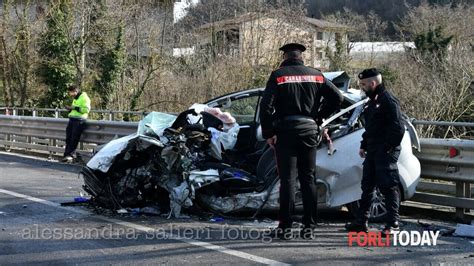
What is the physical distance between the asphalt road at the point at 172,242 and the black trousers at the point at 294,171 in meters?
0.28

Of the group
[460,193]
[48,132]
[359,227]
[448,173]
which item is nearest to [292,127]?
[359,227]

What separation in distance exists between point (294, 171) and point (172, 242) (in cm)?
137

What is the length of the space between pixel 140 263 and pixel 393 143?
268 cm

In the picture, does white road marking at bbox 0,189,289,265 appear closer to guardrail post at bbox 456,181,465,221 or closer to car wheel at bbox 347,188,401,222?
car wheel at bbox 347,188,401,222

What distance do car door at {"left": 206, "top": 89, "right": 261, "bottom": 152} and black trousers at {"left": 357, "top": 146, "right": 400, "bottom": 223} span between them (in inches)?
81.3

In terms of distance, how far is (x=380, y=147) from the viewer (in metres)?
6.32

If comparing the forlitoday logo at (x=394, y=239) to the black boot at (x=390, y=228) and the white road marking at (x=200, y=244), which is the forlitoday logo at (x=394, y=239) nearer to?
the black boot at (x=390, y=228)

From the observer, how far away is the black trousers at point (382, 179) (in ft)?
20.7

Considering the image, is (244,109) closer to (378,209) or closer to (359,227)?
(378,209)

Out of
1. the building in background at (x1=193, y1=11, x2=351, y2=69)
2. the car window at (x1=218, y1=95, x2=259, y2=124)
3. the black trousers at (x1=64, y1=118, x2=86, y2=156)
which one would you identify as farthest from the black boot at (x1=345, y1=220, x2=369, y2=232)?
the building in background at (x1=193, y1=11, x2=351, y2=69)

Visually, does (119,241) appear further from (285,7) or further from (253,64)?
(285,7)

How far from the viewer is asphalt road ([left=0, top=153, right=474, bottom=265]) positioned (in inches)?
217

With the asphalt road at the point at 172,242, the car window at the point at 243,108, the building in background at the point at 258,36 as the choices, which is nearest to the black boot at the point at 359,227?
the asphalt road at the point at 172,242

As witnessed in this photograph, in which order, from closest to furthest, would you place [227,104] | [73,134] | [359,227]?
[359,227], [227,104], [73,134]
